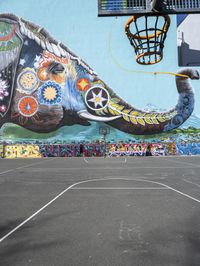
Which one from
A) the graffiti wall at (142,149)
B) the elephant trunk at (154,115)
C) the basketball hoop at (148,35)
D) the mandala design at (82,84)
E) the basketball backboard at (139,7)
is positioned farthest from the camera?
the mandala design at (82,84)

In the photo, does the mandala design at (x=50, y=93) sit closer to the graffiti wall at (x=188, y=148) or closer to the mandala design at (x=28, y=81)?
the mandala design at (x=28, y=81)

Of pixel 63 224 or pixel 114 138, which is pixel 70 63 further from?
pixel 63 224

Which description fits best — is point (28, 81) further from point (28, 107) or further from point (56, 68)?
point (56, 68)

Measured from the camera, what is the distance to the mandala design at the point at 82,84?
119 ft

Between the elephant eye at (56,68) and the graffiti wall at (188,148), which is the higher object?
the elephant eye at (56,68)

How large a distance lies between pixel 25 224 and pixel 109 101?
31118 mm

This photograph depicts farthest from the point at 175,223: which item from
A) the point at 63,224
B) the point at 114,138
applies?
the point at 114,138

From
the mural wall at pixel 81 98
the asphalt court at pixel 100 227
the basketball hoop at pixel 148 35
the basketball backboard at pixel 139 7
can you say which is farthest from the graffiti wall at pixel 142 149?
the basketball backboard at pixel 139 7

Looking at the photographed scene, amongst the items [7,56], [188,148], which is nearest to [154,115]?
[188,148]

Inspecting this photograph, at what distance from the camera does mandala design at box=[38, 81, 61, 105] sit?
36.1 meters

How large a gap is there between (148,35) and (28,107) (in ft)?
98.1

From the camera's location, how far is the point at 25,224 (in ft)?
18.7

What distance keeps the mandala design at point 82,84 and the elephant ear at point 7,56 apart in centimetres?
945

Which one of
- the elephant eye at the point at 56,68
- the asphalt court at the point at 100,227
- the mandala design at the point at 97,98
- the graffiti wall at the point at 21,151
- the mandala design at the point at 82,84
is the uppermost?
the elephant eye at the point at 56,68
